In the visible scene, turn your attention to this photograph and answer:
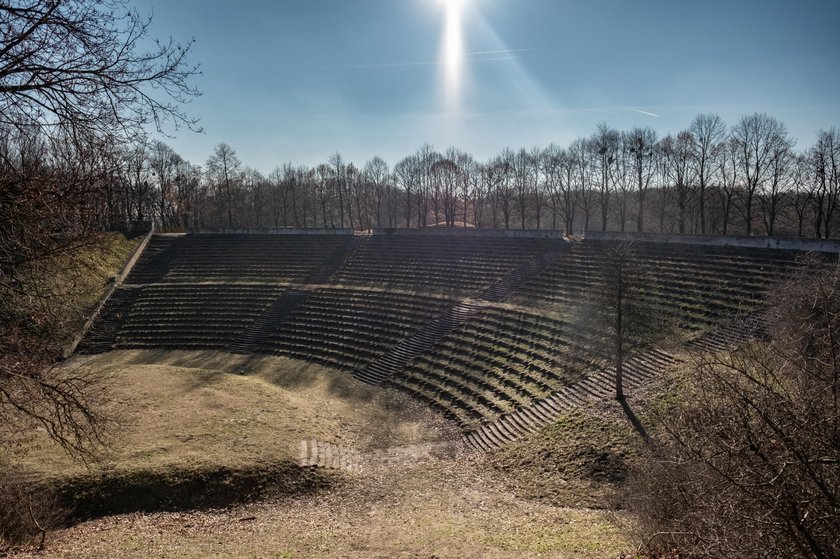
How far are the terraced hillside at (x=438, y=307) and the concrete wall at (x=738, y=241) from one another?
0.62 m

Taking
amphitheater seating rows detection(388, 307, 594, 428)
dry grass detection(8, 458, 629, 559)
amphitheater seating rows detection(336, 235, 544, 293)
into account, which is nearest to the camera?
dry grass detection(8, 458, 629, 559)

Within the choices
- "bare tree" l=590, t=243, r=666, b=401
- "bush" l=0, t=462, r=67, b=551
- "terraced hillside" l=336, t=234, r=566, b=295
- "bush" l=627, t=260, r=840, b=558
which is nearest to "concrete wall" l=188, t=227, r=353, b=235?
"terraced hillside" l=336, t=234, r=566, b=295

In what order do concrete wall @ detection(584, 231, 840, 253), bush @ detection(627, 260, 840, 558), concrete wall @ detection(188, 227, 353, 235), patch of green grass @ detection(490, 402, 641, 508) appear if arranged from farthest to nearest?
concrete wall @ detection(188, 227, 353, 235) < concrete wall @ detection(584, 231, 840, 253) < patch of green grass @ detection(490, 402, 641, 508) < bush @ detection(627, 260, 840, 558)

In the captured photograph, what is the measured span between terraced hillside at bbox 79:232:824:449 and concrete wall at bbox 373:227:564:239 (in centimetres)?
52

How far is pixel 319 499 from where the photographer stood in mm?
13680

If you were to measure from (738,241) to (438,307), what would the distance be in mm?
17665

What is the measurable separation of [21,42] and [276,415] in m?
15.6

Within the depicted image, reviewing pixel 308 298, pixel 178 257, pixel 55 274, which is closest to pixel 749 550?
pixel 55 274

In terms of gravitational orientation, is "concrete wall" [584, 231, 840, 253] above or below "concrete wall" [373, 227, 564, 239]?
below

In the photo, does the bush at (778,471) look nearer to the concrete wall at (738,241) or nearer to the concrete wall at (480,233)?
the concrete wall at (738,241)

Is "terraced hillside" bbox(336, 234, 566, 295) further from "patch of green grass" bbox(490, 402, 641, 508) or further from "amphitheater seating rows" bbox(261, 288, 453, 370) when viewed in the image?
"patch of green grass" bbox(490, 402, 641, 508)

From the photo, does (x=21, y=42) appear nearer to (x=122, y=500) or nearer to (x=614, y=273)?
(x=122, y=500)

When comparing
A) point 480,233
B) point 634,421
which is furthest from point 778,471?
point 480,233

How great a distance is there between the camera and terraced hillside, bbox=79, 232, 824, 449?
19703mm
